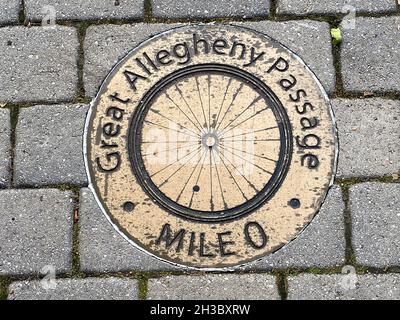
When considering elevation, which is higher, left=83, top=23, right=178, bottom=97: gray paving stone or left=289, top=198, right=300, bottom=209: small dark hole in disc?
left=83, top=23, right=178, bottom=97: gray paving stone

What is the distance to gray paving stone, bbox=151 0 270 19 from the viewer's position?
9.60 feet

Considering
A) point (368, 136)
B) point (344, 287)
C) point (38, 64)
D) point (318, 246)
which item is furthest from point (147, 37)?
point (344, 287)

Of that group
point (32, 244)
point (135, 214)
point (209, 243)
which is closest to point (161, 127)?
point (135, 214)

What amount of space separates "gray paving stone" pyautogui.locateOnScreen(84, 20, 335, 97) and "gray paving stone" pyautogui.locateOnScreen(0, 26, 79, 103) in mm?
90

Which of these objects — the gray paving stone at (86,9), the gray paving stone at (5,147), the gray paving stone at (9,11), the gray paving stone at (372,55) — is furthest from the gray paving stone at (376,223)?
the gray paving stone at (9,11)

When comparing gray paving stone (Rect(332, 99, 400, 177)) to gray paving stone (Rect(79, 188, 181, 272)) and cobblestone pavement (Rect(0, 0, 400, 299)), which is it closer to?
cobblestone pavement (Rect(0, 0, 400, 299))

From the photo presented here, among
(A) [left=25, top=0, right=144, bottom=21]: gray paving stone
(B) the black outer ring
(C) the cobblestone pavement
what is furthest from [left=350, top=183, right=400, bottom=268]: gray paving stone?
(A) [left=25, top=0, right=144, bottom=21]: gray paving stone

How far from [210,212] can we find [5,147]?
1.09m

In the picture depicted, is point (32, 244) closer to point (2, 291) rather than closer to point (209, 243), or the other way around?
point (2, 291)

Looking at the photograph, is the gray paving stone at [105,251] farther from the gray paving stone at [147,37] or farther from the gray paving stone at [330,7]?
the gray paving stone at [330,7]

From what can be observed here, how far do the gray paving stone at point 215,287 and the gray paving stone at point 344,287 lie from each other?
11 cm

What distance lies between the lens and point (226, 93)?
110 inches

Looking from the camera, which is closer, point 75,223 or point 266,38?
point 75,223
